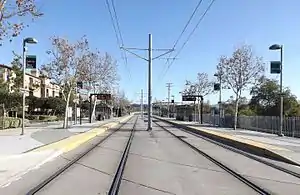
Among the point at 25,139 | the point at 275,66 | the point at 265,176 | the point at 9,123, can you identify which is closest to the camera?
the point at 265,176

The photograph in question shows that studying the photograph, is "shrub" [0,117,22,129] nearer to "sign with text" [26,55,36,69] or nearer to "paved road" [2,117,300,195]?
"sign with text" [26,55,36,69]

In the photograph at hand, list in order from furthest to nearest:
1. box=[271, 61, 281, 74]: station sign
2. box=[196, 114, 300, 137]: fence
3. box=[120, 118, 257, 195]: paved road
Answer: box=[271, 61, 281, 74]: station sign
box=[196, 114, 300, 137]: fence
box=[120, 118, 257, 195]: paved road

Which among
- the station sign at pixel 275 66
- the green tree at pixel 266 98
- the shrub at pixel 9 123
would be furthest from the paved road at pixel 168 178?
the green tree at pixel 266 98

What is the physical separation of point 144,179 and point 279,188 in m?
3.35

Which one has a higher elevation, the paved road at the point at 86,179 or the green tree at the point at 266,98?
the green tree at the point at 266,98

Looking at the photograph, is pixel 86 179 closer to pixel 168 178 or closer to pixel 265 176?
pixel 168 178

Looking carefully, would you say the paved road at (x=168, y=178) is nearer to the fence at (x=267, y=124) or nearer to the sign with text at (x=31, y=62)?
the sign with text at (x=31, y=62)

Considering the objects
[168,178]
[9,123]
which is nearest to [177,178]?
[168,178]

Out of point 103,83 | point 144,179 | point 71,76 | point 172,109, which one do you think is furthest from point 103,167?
point 172,109

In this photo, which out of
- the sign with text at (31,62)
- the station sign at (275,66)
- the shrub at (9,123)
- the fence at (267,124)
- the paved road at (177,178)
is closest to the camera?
the paved road at (177,178)

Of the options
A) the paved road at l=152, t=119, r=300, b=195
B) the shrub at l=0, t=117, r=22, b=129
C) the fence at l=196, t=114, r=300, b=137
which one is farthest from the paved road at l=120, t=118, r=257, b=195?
the shrub at l=0, t=117, r=22, b=129

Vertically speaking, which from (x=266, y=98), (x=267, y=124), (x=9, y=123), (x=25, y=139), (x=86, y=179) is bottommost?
(x=86, y=179)

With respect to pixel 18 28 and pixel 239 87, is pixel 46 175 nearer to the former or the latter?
pixel 18 28

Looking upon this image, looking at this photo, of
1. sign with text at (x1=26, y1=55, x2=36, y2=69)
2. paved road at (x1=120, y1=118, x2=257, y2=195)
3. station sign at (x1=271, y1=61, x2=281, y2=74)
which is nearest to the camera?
paved road at (x1=120, y1=118, x2=257, y2=195)
